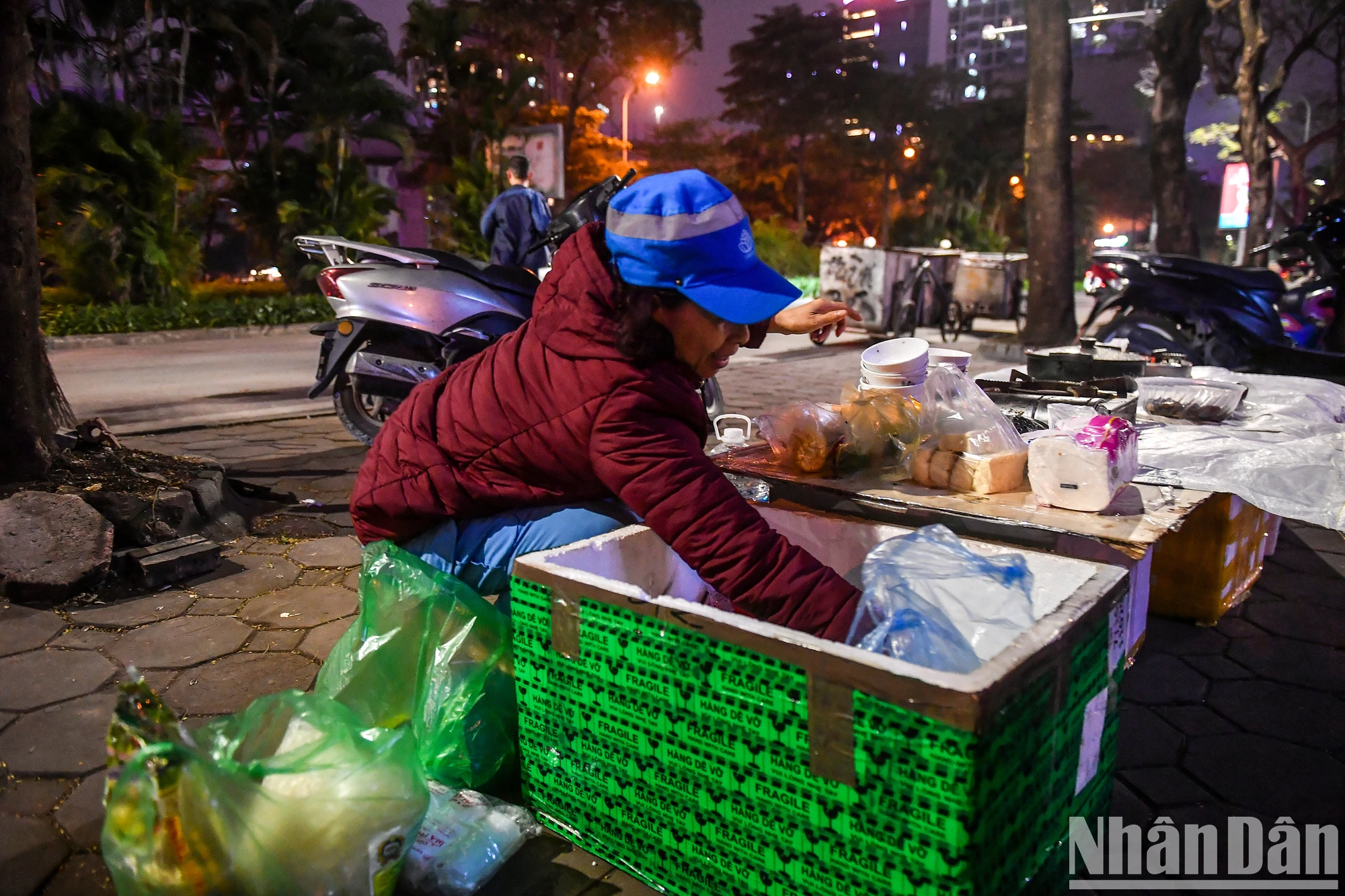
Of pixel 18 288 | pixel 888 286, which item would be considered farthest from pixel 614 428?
pixel 888 286

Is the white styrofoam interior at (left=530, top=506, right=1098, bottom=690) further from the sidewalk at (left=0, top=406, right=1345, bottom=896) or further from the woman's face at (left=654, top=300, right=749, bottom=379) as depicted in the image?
the sidewalk at (left=0, top=406, right=1345, bottom=896)

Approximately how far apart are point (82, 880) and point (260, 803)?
0.69 m

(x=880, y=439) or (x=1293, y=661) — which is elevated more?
(x=880, y=439)

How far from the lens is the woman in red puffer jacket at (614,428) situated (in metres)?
1.77

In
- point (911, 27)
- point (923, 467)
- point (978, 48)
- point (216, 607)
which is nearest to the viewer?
point (923, 467)

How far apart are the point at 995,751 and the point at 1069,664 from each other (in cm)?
30

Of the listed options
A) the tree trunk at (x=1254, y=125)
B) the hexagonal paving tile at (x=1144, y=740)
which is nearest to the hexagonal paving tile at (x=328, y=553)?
the hexagonal paving tile at (x=1144, y=740)

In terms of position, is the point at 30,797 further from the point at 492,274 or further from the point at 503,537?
the point at 492,274

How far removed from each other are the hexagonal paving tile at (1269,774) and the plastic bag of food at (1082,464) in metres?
0.76

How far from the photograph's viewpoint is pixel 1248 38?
15906 mm

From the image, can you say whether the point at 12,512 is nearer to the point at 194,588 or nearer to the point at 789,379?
the point at 194,588

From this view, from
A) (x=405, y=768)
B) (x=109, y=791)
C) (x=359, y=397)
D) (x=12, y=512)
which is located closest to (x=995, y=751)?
(x=405, y=768)

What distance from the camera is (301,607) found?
336 cm

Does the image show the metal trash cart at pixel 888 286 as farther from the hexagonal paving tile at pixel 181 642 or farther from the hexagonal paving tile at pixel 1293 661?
the hexagonal paving tile at pixel 181 642
